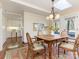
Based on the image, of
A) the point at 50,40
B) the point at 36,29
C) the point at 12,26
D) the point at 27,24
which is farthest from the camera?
the point at 12,26

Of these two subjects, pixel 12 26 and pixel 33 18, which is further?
pixel 12 26

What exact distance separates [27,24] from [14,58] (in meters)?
3.32

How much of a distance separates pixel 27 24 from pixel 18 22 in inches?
183

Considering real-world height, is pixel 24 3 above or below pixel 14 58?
above

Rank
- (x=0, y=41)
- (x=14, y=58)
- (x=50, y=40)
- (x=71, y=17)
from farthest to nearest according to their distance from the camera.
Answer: (x=71, y=17) → (x=0, y=41) → (x=14, y=58) → (x=50, y=40)

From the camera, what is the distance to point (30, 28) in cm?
612

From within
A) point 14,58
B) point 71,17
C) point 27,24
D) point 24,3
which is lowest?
point 14,58

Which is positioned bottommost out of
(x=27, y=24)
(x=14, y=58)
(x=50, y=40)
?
(x=14, y=58)

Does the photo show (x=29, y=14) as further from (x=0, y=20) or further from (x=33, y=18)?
(x=0, y=20)

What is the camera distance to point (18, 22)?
1025 cm

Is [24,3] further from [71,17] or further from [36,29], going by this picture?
[71,17]

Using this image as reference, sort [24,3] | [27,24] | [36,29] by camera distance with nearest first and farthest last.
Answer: [24,3]
[27,24]
[36,29]

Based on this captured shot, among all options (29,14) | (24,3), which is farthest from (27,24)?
(24,3)

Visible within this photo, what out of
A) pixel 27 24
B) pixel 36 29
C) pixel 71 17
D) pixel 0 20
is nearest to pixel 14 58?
pixel 0 20
